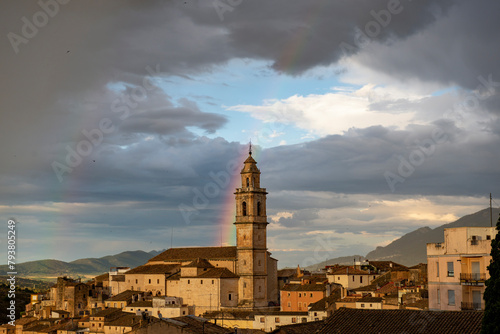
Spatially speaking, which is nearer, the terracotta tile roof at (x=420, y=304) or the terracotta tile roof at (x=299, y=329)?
the terracotta tile roof at (x=299, y=329)

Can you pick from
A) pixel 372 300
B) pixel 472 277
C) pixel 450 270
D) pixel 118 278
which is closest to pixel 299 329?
pixel 450 270

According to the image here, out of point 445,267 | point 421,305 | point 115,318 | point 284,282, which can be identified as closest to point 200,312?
point 115,318

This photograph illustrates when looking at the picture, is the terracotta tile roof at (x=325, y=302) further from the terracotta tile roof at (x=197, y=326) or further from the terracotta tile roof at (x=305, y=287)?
the terracotta tile roof at (x=197, y=326)

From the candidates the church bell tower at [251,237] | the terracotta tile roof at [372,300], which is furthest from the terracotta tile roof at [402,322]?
the church bell tower at [251,237]

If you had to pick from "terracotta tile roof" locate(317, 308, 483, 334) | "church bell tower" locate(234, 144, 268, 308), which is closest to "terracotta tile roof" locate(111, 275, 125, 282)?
"church bell tower" locate(234, 144, 268, 308)

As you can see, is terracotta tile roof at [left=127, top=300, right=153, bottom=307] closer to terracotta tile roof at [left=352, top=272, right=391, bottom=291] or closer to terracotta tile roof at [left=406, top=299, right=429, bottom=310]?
terracotta tile roof at [left=352, top=272, right=391, bottom=291]

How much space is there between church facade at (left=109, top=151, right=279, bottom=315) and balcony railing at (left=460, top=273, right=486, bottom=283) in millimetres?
61318

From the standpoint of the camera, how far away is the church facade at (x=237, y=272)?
101 meters

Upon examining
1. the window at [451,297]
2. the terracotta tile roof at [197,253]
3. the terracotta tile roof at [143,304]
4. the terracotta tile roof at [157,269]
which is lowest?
the terracotta tile roof at [143,304]

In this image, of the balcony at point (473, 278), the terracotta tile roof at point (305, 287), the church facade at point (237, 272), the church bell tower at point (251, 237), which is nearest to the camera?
the balcony at point (473, 278)

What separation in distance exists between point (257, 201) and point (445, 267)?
207 feet

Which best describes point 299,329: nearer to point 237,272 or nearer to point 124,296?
point 237,272

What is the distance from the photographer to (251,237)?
104m

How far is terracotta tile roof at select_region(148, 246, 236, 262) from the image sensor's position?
107m
